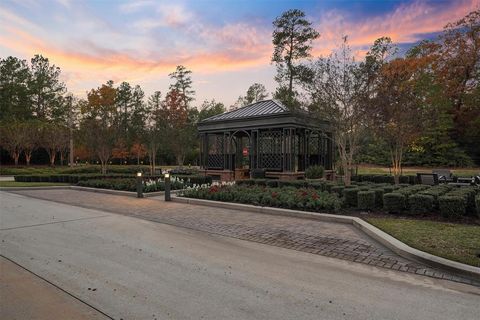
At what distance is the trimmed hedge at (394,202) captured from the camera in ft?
26.6

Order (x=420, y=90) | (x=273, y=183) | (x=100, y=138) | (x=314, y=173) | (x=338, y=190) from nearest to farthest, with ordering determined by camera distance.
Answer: (x=338, y=190)
(x=273, y=183)
(x=314, y=173)
(x=100, y=138)
(x=420, y=90)

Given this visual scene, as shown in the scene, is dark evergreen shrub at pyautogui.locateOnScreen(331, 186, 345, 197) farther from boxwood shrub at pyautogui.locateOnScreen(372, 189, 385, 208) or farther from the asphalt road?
the asphalt road

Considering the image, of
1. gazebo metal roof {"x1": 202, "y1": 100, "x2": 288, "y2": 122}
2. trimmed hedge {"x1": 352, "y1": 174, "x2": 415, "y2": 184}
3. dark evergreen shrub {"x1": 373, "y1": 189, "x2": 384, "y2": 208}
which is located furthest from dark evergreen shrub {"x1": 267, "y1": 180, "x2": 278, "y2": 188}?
trimmed hedge {"x1": 352, "y1": 174, "x2": 415, "y2": 184}

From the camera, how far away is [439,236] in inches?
230

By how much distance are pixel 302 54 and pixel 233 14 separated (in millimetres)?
16737

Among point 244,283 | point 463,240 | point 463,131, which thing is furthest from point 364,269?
point 463,131

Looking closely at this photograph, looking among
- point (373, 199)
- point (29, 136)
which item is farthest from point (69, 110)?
point (373, 199)

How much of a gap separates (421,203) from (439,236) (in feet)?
7.08

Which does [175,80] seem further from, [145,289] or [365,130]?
[145,289]

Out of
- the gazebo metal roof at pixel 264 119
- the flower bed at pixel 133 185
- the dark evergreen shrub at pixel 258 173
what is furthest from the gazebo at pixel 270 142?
the flower bed at pixel 133 185

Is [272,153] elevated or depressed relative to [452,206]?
elevated

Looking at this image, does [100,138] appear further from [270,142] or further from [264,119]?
[270,142]

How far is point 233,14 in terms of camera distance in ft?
48.2

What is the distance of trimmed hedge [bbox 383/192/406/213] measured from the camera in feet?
26.6
